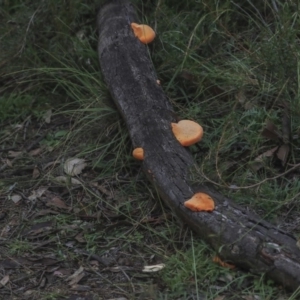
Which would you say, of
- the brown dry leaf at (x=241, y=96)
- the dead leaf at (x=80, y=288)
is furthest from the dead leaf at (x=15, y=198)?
the brown dry leaf at (x=241, y=96)

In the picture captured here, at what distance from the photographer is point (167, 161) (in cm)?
378

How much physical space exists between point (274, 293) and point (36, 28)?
101 inches

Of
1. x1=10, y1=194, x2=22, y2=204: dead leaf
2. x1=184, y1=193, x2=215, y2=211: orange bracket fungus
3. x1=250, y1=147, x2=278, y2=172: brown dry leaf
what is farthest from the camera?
x1=10, y1=194, x2=22, y2=204: dead leaf

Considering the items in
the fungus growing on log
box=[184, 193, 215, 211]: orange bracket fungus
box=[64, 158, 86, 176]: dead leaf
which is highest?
box=[184, 193, 215, 211]: orange bracket fungus

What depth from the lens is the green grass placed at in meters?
3.65

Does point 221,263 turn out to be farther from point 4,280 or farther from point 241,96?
point 241,96

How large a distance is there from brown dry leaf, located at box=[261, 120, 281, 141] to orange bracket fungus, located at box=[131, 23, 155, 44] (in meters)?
0.97

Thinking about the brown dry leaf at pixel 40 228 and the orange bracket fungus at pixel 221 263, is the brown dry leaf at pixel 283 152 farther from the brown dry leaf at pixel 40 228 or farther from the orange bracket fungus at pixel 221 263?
the brown dry leaf at pixel 40 228

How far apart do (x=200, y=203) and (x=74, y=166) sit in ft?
3.22

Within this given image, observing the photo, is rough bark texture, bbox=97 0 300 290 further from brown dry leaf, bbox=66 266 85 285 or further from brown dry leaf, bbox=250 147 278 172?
brown dry leaf, bbox=66 266 85 285

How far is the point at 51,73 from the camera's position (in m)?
4.81

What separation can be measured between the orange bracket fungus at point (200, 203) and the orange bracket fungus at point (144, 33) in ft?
4.48

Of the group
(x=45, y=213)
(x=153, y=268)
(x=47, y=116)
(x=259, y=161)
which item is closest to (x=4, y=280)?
(x=45, y=213)

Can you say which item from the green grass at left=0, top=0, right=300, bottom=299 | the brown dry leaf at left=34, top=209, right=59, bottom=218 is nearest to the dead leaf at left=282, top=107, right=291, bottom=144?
the green grass at left=0, top=0, right=300, bottom=299
